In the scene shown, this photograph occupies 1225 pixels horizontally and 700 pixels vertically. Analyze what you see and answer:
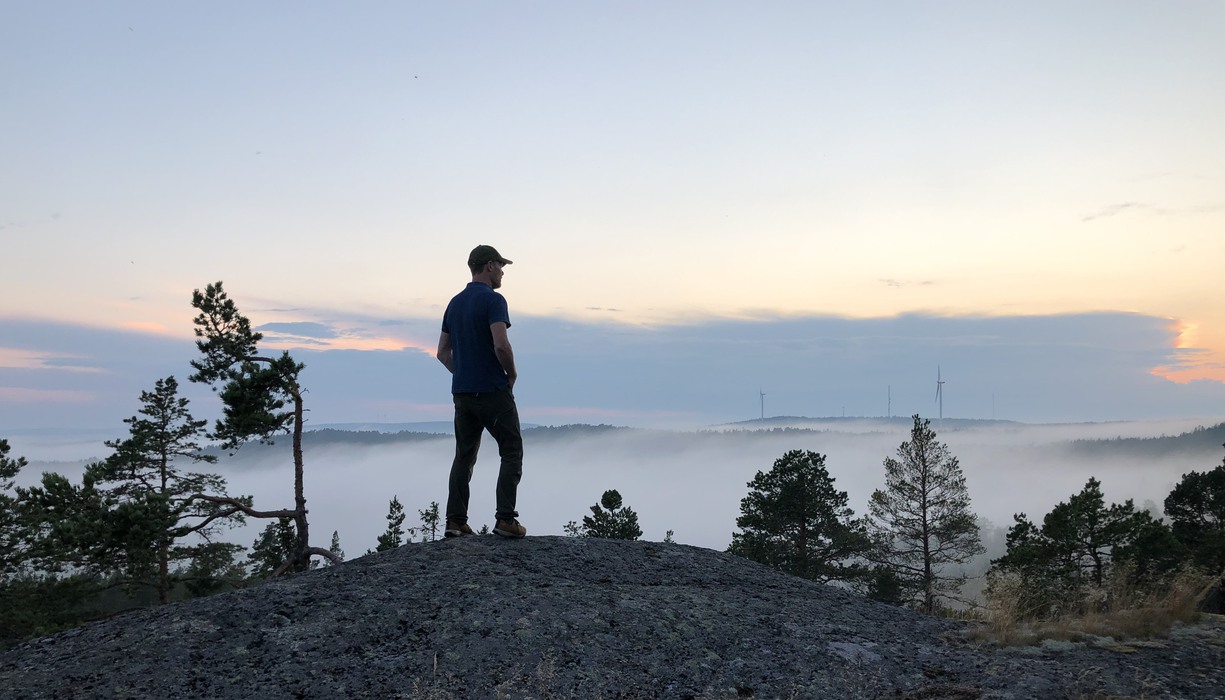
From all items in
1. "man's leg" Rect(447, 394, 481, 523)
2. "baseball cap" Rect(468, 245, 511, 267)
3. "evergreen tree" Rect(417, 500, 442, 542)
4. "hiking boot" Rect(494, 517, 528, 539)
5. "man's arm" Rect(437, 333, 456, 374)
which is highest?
"baseball cap" Rect(468, 245, 511, 267)

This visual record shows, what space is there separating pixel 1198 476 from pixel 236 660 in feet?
92.0

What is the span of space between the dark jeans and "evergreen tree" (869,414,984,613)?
2310 centimetres

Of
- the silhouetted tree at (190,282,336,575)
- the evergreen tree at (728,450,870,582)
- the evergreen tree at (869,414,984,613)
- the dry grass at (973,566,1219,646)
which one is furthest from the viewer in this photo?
the evergreen tree at (869,414,984,613)

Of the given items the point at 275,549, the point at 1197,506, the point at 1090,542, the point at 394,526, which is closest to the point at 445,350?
the point at 275,549

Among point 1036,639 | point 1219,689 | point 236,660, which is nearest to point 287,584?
point 236,660

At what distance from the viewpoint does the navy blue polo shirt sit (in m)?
8.15

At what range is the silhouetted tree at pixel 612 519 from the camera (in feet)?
85.7

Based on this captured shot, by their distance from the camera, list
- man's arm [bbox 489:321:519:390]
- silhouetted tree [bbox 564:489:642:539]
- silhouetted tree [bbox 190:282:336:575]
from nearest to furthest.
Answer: man's arm [bbox 489:321:519:390] < silhouetted tree [bbox 190:282:336:575] < silhouetted tree [bbox 564:489:642:539]

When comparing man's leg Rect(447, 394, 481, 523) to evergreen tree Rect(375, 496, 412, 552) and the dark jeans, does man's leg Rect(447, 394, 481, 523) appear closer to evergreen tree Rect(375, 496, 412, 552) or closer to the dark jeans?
the dark jeans

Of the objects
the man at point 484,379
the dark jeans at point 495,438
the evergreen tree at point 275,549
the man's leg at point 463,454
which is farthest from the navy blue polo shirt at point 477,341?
the evergreen tree at point 275,549

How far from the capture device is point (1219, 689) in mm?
5414

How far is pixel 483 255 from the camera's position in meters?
8.40

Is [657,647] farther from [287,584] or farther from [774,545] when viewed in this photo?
[774,545]

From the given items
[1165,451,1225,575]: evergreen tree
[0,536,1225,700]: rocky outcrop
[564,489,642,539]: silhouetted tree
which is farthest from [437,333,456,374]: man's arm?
[1165,451,1225,575]: evergreen tree
